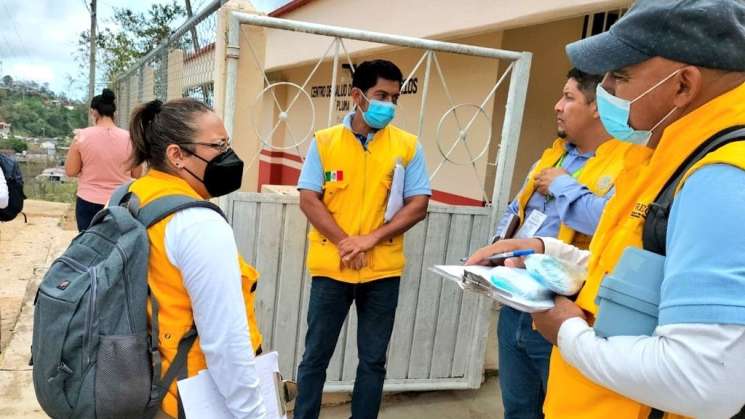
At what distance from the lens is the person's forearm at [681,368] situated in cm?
80

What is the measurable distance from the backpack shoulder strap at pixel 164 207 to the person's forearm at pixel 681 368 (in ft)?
3.29

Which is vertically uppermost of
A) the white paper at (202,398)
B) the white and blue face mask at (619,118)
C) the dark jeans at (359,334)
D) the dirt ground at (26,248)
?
the white and blue face mask at (619,118)

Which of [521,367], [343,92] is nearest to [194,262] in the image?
[521,367]

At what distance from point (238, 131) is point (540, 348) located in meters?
1.74

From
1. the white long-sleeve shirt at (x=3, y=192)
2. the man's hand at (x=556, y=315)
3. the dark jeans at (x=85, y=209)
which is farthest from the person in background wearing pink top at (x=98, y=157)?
the man's hand at (x=556, y=315)

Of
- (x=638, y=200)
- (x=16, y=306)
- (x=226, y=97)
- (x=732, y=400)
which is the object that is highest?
(x=226, y=97)

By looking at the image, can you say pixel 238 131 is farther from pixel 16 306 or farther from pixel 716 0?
pixel 16 306

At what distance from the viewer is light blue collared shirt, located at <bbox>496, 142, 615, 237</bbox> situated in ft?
5.74

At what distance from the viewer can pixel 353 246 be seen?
235 centimetres

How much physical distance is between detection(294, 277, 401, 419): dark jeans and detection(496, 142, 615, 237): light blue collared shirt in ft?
2.69

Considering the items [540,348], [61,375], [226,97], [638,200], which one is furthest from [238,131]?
[638,200]

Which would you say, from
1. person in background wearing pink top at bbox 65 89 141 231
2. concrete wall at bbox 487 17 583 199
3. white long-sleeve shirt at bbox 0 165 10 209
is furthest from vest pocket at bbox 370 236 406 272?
person in background wearing pink top at bbox 65 89 141 231

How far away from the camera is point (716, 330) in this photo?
2.60 ft

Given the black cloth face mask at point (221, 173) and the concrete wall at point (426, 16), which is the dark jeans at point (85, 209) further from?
the black cloth face mask at point (221, 173)
